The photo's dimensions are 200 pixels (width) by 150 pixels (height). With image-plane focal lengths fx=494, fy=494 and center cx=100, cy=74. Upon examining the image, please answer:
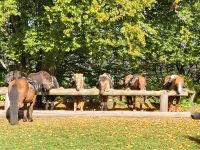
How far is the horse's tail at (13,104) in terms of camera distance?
15086 mm

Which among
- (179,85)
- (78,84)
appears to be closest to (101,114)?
(78,84)

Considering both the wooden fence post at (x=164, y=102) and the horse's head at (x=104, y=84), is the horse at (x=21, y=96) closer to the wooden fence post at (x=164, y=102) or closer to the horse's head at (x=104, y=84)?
the horse's head at (x=104, y=84)

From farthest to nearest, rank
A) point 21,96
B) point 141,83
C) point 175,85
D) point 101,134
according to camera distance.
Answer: point 141,83 → point 175,85 → point 21,96 → point 101,134

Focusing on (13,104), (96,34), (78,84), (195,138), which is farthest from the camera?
(96,34)

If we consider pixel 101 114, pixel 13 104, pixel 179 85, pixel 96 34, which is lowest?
pixel 101 114

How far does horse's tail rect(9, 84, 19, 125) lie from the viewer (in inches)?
594

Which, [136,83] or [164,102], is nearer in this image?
[164,102]

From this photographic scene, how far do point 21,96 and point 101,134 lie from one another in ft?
10.6

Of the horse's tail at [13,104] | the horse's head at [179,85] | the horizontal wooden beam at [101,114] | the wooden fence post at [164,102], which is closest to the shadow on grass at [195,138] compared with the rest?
the horizontal wooden beam at [101,114]

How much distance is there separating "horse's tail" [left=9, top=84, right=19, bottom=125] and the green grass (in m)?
0.24

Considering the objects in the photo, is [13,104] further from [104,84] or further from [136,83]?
[136,83]

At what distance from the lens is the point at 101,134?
44.9 feet

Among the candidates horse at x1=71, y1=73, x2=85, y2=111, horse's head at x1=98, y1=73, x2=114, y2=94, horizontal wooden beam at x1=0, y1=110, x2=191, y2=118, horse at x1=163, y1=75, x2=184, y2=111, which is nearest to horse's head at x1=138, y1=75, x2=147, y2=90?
horse at x1=163, y1=75, x2=184, y2=111

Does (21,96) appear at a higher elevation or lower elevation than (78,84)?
lower
